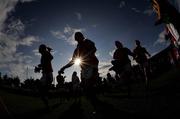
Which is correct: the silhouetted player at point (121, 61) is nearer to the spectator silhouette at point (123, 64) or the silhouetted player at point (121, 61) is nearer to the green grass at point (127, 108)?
the spectator silhouette at point (123, 64)

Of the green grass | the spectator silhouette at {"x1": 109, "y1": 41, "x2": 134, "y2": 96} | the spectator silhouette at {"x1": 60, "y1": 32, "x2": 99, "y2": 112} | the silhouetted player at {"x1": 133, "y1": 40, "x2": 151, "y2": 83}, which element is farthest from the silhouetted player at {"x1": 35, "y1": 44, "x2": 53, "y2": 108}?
the silhouetted player at {"x1": 133, "y1": 40, "x2": 151, "y2": 83}

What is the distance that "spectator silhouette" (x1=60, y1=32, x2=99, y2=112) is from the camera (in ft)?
20.5

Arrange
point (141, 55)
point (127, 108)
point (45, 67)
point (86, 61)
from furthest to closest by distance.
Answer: point (141, 55) → point (45, 67) → point (86, 61) → point (127, 108)

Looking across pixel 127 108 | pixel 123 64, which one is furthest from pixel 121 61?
pixel 127 108

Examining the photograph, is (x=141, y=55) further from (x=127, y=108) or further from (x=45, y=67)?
(x=127, y=108)

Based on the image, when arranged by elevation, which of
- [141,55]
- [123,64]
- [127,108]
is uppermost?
[141,55]

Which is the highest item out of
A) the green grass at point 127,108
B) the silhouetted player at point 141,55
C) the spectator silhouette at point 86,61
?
the silhouetted player at point 141,55

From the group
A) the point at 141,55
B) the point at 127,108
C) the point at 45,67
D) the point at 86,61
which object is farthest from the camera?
the point at 141,55

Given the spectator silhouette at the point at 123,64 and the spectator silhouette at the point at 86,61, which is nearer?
the spectator silhouette at the point at 86,61

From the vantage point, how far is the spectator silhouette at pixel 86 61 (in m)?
6.26

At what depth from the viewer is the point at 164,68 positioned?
3056cm

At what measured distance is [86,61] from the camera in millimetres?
6504

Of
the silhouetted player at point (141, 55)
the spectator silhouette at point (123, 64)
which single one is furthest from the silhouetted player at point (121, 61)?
the silhouetted player at point (141, 55)

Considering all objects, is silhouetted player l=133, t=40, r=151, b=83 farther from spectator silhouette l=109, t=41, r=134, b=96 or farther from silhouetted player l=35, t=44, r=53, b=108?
silhouetted player l=35, t=44, r=53, b=108
